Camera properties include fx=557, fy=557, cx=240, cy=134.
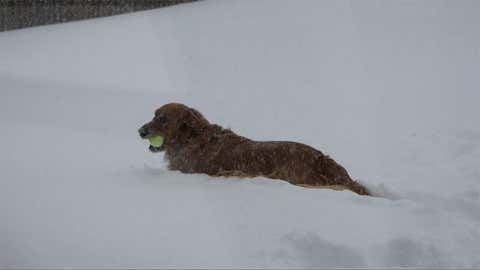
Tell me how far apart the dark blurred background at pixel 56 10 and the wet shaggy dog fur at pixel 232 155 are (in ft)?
26.3

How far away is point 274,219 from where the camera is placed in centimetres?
314

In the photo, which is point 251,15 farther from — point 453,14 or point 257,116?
point 257,116

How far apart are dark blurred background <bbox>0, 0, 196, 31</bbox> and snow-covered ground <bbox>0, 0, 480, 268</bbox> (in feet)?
1.14

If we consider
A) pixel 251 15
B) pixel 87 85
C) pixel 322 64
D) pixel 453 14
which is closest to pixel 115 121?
pixel 87 85

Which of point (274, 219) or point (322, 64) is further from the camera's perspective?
point (322, 64)

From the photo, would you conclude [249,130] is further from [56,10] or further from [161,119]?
[56,10]

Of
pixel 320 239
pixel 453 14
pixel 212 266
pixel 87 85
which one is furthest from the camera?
pixel 453 14

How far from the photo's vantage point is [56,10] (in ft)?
42.7

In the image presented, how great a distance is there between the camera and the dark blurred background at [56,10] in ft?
40.2

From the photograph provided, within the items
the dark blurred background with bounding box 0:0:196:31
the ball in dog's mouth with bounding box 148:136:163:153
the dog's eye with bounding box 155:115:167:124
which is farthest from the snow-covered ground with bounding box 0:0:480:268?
the dog's eye with bounding box 155:115:167:124

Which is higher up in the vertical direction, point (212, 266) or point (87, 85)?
point (87, 85)

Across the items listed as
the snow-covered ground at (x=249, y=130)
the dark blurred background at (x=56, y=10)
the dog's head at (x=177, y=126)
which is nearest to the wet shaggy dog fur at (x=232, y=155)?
the dog's head at (x=177, y=126)

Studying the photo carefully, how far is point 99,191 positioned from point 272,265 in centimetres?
147

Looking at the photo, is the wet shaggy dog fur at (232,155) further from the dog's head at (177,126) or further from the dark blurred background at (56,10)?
the dark blurred background at (56,10)
